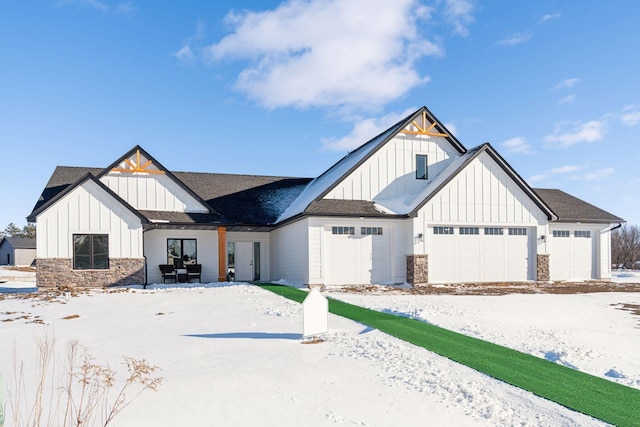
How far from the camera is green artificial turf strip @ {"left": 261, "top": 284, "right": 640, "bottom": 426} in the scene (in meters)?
5.92

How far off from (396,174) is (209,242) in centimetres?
908

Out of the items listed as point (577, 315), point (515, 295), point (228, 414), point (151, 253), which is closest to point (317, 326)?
point (228, 414)

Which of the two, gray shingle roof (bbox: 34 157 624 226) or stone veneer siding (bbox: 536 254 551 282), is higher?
gray shingle roof (bbox: 34 157 624 226)

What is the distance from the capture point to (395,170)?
21.2m

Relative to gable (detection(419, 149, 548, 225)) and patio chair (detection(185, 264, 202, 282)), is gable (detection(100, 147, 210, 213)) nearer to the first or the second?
patio chair (detection(185, 264, 202, 282))

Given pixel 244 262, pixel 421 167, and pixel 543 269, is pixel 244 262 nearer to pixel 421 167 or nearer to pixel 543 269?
pixel 421 167

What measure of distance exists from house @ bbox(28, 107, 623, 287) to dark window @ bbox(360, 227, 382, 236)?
0.22 feet

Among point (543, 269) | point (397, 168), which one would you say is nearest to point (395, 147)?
point (397, 168)

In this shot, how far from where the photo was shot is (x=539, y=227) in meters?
21.1

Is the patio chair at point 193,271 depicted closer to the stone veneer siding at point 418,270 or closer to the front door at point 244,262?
the front door at point 244,262

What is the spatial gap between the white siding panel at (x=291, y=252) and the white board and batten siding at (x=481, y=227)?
446cm

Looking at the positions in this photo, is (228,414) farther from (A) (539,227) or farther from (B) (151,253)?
(A) (539,227)

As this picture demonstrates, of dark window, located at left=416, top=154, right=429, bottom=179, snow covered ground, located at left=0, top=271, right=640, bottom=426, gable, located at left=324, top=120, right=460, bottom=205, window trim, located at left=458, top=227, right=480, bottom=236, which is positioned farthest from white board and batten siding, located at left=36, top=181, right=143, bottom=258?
window trim, located at left=458, top=227, right=480, bottom=236

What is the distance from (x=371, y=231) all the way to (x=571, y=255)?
10.0 m
